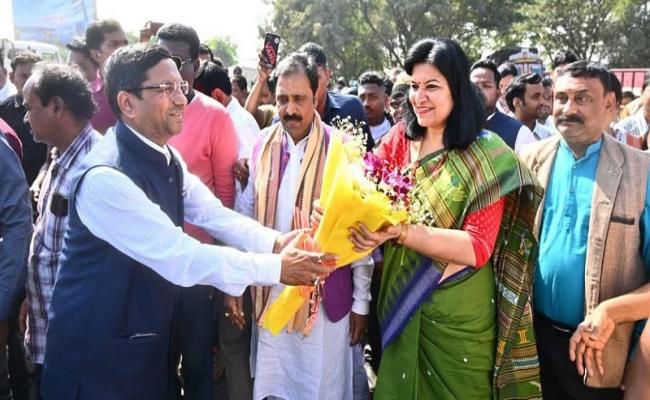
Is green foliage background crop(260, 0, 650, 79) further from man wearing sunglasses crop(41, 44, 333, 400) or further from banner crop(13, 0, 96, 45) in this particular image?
man wearing sunglasses crop(41, 44, 333, 400)

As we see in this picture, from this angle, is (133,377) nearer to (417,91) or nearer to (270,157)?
(270,157)

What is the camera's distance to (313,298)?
2.75m

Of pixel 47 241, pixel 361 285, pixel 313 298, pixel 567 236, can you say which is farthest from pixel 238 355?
pixel 567 236

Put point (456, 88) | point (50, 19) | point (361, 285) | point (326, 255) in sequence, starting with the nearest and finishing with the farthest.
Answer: point (326, 255)
point (456, 88)
point (361, 285)
point (50, 19)

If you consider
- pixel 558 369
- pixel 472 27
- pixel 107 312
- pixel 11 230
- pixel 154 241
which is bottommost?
pixel 558 369

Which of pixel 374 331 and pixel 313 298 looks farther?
pixel 374 331

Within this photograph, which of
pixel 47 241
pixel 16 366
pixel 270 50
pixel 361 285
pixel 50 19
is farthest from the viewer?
pixel 50 19

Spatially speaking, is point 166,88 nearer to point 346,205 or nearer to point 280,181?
point 280,181

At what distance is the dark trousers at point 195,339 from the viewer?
2.72m

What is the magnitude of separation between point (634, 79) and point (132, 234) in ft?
69.2

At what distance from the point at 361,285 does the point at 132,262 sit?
117 cm

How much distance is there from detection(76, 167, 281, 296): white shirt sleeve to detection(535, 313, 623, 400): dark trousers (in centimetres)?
130

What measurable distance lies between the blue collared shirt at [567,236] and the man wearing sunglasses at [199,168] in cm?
163

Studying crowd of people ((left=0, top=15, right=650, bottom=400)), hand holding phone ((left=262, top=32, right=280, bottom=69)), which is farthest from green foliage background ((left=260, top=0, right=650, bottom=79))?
crowd of people ((left=0, top=15, right=650, bottom=400))
